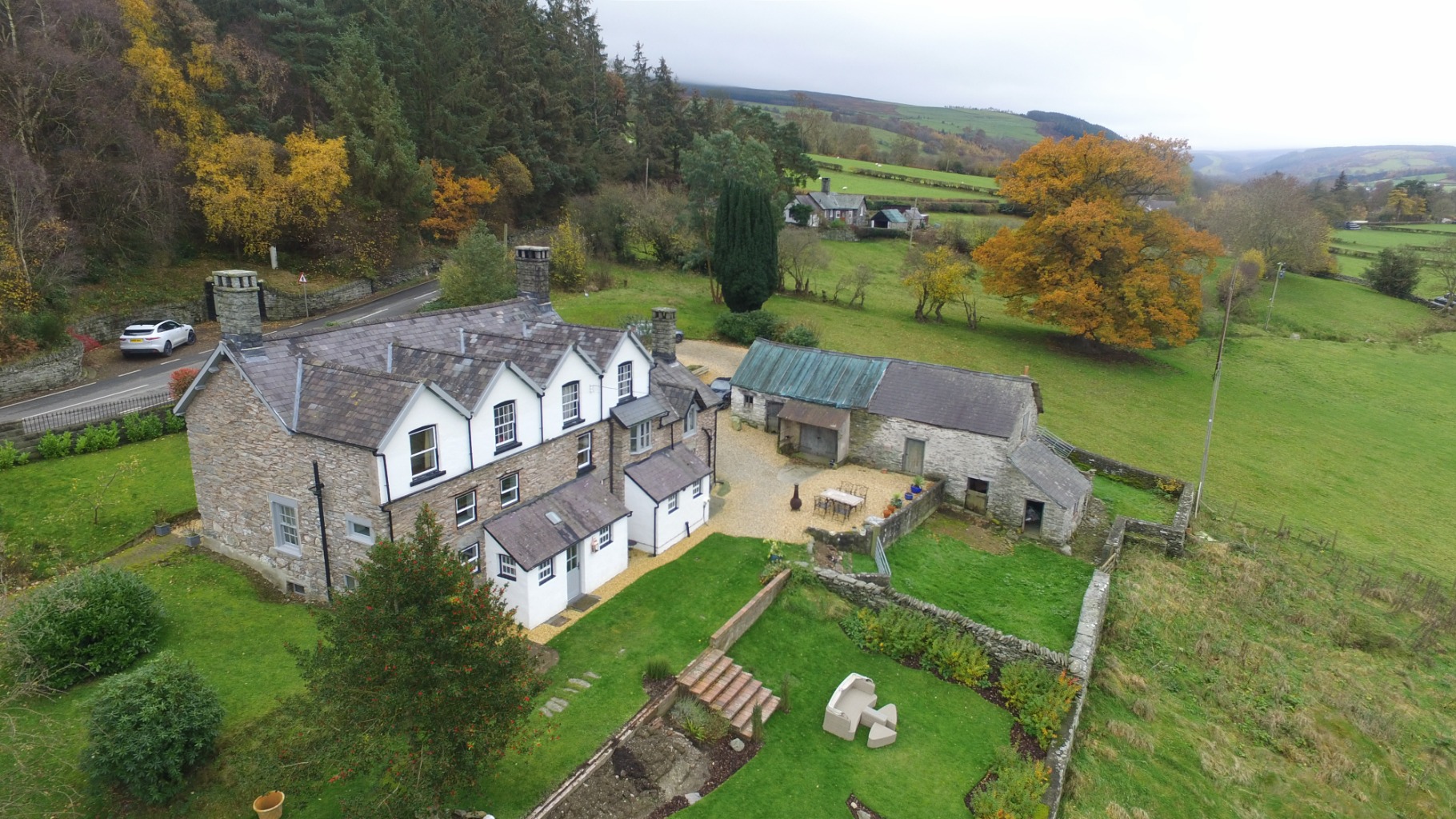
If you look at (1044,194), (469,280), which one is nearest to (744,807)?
(469,280)

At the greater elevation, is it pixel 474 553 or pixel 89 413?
pixel 89 413

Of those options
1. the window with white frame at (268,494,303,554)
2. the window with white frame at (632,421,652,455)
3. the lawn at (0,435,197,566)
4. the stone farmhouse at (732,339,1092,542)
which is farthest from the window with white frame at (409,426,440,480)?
the stone farmhouse at (732,339,1092,542)

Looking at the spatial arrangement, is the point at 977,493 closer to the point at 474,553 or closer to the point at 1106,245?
the point at 474,553

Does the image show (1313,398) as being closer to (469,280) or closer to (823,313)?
(823,313)

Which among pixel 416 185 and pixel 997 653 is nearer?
pixel 997 653

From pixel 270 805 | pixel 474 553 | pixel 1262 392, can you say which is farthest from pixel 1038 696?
pixel 1262 392

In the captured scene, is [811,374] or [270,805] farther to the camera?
[811,374]

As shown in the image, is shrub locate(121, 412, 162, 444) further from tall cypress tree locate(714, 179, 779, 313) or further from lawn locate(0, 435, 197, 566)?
tall cypress tree locate(714, 179, 779, 313)
